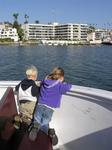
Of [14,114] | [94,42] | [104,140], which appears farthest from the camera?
[94,42]

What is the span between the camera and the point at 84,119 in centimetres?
434

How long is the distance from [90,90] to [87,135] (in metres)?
0.49

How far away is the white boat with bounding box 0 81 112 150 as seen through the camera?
396 centimetres

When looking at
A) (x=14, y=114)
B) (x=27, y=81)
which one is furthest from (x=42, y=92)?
(x=14, y=114)

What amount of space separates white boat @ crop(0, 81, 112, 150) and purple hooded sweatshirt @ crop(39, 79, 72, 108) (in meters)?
0.28

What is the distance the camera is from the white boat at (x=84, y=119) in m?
3.96

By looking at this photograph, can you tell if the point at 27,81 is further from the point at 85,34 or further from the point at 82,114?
the point at 85,34

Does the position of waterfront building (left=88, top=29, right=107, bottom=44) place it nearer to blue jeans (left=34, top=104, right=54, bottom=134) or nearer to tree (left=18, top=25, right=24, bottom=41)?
tree (left=18, top=25, right=24, bottom=41)

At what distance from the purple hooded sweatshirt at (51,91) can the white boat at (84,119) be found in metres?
0.28

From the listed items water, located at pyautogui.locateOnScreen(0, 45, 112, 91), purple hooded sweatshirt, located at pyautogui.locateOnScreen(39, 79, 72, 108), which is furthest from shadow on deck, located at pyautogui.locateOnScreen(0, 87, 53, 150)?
water, located at pyautogui.locateOnScreen(0, 45, 112, 91)

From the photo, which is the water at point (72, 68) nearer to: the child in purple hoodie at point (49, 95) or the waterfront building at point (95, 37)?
the child in purple hoodie at point (49, 95)

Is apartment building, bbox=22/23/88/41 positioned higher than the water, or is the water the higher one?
the water

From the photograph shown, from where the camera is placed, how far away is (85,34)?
595 ft

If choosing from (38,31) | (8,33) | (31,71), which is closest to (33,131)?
(31,71)
